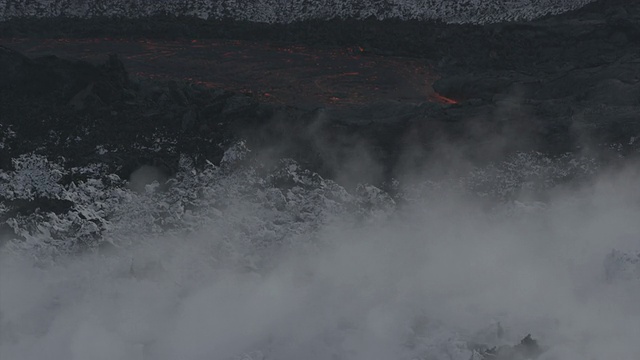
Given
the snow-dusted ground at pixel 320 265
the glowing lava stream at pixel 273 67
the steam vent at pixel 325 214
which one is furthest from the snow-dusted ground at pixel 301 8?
the snow-dusted ground at pixel 320 265

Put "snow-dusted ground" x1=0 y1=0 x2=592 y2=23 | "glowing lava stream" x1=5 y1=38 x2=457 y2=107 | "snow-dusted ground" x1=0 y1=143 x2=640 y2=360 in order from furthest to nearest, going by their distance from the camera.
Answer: "snow-dusted ground" x1=0 y1=0 x2=592 y2=23 < "glowing lava stream" x1=5 y1=38 x2=457 y2=107 < "snow-dusted ground" x1=0 y1=143 x2=640 y2=360

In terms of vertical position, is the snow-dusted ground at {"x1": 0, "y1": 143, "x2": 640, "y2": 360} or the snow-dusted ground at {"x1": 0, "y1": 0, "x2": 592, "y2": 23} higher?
the snow-dusted ground at {"x1": 0, "y1": 0, "x2": 592, "y2": 23}

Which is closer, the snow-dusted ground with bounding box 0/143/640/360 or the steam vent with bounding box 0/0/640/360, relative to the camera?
the snow-dusted ground with bounding box 0/143/640/360

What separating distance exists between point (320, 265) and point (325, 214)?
4.91 ft

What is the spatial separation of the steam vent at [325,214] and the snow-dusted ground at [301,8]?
460 cm

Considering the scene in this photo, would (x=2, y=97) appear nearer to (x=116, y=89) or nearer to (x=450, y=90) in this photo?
(x=116, y=89)

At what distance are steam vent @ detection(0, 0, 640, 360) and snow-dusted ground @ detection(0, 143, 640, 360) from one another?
37mm

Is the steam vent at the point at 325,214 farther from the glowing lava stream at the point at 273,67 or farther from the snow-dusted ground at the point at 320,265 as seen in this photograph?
the glowing lava stream at the point at 273,67

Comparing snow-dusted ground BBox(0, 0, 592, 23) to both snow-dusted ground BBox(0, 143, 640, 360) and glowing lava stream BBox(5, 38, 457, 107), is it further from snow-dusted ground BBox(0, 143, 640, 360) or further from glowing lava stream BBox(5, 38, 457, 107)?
snow-dusted ground BBox(0, 143, 640, 360)

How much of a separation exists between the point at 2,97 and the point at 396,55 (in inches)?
513

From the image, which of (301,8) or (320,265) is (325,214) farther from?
(301,8)

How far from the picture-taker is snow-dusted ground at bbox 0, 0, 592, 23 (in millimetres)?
25953

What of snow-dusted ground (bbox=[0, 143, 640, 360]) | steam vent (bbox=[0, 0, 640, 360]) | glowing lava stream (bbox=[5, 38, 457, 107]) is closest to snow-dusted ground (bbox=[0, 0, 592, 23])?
glowing lava stream (bbox=[5, 38, 457, 107])

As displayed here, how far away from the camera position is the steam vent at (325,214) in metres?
10.7
